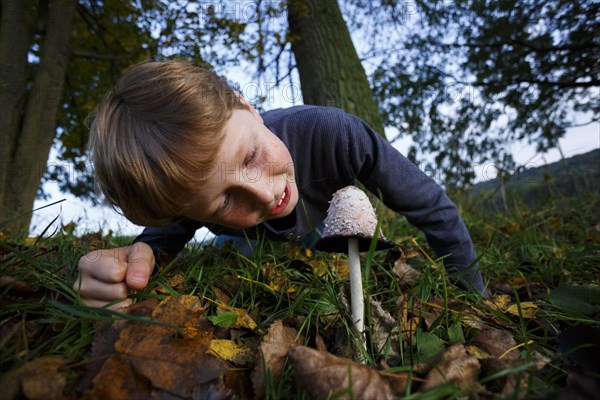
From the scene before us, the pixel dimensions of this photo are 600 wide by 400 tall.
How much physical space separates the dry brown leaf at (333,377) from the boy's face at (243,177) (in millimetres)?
891

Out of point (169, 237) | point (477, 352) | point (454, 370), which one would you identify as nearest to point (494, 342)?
point (477, 352)

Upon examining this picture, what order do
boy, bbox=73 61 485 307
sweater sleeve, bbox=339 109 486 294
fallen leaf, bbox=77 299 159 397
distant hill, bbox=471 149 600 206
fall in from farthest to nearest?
1. distant hill, bbox=471 149 600 206
2. sweater sleeve, bbox=339 109 486 294
3. boy, bbox=73 61 485 307
4. fallen leaf, bbox=77 299 159 397

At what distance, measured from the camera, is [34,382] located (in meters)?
0.89

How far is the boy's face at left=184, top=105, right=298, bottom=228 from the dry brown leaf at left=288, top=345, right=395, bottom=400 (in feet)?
2.92

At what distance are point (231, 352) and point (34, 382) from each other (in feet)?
1.76

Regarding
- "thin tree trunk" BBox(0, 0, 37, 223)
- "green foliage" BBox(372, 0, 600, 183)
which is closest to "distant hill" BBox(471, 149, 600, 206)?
"green foliage" BBox(372, 0, 600, 183)

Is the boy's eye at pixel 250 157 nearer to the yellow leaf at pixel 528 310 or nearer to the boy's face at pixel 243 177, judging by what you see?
the boy's face at pixel 243 177

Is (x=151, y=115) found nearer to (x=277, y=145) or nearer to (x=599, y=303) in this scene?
(x=277, y=145)

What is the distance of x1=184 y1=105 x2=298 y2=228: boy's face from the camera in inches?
65.9

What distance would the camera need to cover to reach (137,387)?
97cm

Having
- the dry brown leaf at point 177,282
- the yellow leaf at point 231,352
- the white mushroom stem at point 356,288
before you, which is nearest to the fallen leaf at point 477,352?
the white mushroom stem at point 356,288

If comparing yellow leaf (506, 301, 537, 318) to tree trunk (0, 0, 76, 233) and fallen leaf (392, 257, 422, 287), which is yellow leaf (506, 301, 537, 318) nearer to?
fallen leaf (392, 257, 422, 287)

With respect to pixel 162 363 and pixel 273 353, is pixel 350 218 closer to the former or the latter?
pixel 273 353

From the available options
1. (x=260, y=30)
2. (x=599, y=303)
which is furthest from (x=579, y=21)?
(x=599, y=303)
